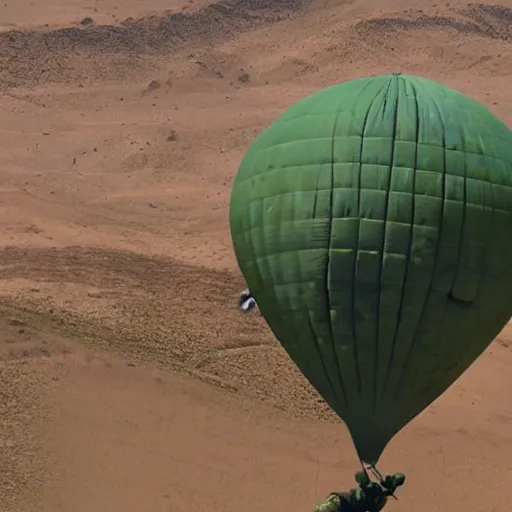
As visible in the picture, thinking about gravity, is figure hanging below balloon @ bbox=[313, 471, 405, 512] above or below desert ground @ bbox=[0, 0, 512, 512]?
above

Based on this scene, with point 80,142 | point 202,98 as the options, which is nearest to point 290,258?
point 80,142

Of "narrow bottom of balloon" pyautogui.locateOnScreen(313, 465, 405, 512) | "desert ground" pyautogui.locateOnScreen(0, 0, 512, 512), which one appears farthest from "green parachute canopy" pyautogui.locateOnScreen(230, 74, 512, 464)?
"desert ground" pyautogui.locateOnScreen(0, 0, 512, 512)

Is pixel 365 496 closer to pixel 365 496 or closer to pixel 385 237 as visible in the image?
pixel 365 496

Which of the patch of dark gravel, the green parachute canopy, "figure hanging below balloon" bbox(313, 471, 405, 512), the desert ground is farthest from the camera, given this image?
the patch of dark gravel

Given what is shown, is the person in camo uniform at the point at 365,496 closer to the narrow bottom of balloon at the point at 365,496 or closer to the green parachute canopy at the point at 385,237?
the narrow bottom of balloon at the point at 365,496

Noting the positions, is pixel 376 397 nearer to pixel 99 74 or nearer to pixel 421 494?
pixel 421 494

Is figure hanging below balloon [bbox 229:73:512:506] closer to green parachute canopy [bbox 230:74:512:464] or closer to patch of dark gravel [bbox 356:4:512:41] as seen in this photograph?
green parachute canopy [bbox 230:74:512:464]
